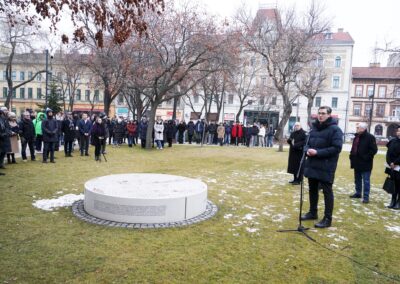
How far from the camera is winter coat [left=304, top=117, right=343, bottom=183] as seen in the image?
585cm

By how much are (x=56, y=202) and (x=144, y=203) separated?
2378 millimetres

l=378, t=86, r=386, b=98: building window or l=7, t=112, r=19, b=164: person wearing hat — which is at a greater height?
l=378, t=86, r=386, b=98: building window

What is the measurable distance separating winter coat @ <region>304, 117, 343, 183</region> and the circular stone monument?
2.12 m

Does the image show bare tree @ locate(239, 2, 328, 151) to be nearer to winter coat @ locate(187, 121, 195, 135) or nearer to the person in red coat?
the person in red coat

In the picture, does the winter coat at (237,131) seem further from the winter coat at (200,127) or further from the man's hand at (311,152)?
the man's hand at (311,152)

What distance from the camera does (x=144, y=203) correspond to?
18.7 feet

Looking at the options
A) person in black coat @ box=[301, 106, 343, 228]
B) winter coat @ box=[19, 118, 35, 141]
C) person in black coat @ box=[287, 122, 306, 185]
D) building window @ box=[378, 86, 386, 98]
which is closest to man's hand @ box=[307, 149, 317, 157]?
person in black coat @ box=[301, 106, 343, 228]

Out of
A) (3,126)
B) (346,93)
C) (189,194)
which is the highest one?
(346,93)

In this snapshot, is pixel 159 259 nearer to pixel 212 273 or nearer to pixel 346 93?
pixel 212 273

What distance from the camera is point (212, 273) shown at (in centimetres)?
411

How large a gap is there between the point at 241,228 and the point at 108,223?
232 cm

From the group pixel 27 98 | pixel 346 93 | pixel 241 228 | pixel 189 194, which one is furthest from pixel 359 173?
pixel 27 98

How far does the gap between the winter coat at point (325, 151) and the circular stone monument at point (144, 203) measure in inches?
83.5

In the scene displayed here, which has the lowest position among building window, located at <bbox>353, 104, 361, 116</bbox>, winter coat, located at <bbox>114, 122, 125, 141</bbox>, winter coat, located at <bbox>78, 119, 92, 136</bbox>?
winter coat, located at <bbox>114, 122, 125, 141</bbox>
